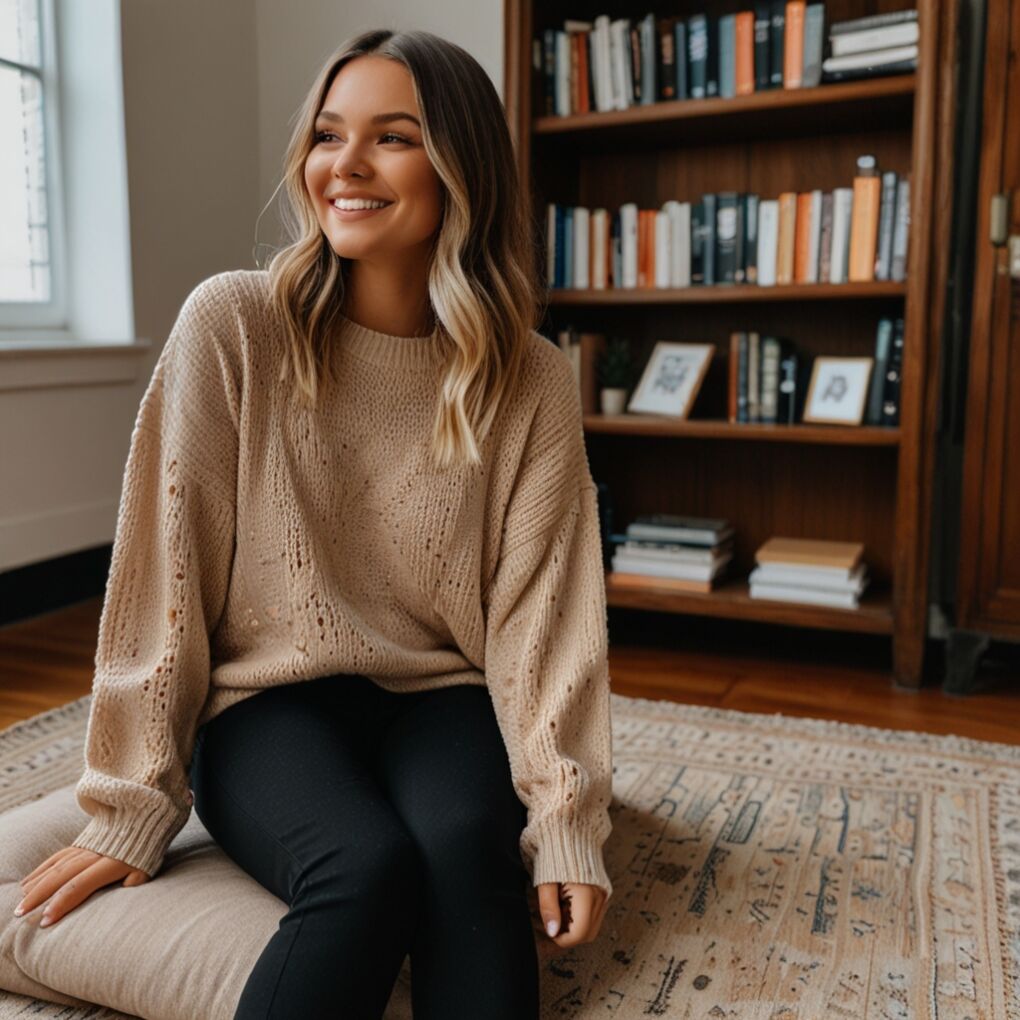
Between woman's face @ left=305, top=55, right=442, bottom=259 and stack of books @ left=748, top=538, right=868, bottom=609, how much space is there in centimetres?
148

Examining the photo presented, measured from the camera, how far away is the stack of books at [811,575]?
2447 millimetres

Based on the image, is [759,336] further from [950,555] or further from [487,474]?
[487,474]

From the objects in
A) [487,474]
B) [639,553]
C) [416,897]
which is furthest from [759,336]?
[416,897]

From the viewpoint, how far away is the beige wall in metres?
2.70

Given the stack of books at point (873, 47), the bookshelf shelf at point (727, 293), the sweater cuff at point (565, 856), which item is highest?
the stack of books at point (873, 47)

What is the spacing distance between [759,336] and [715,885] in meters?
1.47

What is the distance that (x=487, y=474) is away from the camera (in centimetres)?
135

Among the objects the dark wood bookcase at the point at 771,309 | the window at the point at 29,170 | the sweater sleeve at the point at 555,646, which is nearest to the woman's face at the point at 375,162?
the sweater sleeve at the point at 555,646

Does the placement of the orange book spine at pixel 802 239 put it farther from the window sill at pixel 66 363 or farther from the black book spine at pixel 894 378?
the window sill at pixel 66 363

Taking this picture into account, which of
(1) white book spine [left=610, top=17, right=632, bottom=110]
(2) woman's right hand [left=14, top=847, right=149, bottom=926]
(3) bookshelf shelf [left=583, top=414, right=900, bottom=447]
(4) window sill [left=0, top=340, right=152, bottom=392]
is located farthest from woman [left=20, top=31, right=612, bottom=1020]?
(4) window sill [left=0, top=340, right=152, bottom=392]

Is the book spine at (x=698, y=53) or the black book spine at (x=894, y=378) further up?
the book spine at (x=698, y=53)

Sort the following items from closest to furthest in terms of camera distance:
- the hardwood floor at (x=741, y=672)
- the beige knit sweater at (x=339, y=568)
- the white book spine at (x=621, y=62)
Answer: the beige knit sweater at (x=339, y=568)
the hardwood floor at (x=741, y=672)
the white book spine at (x=621, y=62)

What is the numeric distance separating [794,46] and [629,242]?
1.77ft

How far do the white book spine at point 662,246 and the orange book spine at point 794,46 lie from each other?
38cm
